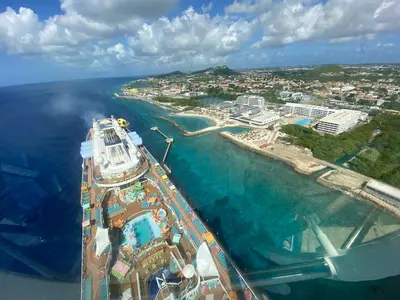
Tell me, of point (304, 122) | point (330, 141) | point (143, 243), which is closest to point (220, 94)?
point (304, 122)

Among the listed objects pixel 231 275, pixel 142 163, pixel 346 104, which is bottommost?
pixel 346 104

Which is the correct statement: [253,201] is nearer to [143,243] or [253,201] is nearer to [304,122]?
[143,243]

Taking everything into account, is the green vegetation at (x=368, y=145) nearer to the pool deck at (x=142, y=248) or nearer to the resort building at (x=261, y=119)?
the resort building at (x=261, y=119)

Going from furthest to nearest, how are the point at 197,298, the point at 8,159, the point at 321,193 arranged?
the point at 8,159
the point at 321,193
the point at 197,298

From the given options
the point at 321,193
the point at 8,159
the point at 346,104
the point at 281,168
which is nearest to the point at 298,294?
the point at 321,193

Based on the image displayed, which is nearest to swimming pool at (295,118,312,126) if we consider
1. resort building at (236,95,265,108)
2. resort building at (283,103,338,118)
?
resort building at (283,103,338,118)

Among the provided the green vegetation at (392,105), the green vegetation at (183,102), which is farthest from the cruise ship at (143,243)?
the green vegetation at (392,105)

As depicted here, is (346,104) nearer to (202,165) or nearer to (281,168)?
(281,168)

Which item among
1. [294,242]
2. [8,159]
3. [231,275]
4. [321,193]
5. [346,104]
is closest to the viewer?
[231,275]
